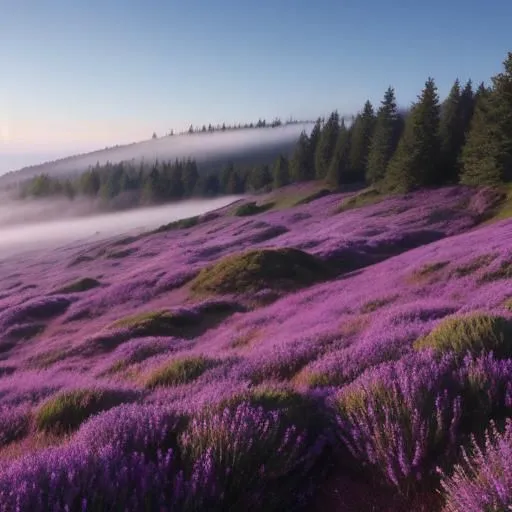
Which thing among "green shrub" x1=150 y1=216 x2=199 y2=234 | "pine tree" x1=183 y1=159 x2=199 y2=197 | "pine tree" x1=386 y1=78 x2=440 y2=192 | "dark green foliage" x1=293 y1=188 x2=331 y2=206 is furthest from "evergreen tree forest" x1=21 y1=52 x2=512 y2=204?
"green shrub" x1=150 y1=216 x2=199 y2=234

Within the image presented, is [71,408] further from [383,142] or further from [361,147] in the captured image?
[361,147]

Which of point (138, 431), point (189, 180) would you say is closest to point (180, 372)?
point (138, 431)

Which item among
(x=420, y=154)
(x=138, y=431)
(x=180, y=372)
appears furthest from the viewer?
(x=420, y=154)

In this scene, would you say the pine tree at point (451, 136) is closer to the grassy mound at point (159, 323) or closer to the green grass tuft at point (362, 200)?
the green grass tuft at point (362, 200)

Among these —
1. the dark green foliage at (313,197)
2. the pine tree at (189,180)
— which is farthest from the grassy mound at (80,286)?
the pine tree at (189,180)

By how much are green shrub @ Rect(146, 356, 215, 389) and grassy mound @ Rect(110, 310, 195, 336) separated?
10276 millimetres

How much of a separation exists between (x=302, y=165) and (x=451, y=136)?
44.0 meters

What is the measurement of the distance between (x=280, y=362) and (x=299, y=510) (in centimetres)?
429

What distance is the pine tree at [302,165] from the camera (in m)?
111

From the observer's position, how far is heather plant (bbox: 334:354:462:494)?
144 inches

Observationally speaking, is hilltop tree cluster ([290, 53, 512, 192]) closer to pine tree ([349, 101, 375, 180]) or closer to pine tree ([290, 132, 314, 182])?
pine tree ([349, 101, 375, 180])

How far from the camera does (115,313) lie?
26.4 metres

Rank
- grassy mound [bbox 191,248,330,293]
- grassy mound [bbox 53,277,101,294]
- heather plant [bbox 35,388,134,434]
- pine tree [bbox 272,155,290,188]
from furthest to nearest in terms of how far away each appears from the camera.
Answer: pine tree [bbox 272,155,290,188]
grassy mound [bbox 53,277,101,294]
grassy mound [bbox 191,248,330,293]
heather plant [bbox 35,388,134,434]

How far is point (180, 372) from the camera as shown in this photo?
28.1 feet
